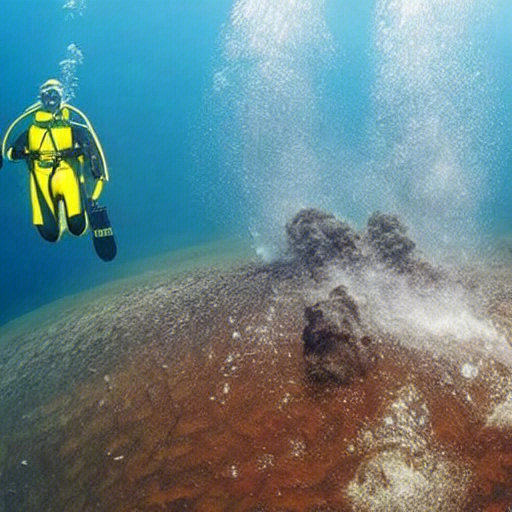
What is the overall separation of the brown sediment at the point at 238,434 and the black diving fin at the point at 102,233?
5.64ft

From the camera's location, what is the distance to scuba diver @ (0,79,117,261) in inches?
220

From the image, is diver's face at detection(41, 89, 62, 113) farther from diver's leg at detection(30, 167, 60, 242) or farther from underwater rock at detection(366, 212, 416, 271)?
underwater rock at detection(366, 212, 416, 271)

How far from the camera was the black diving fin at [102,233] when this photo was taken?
580 centimetres

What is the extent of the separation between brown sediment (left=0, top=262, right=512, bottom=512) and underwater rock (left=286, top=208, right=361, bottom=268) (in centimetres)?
233

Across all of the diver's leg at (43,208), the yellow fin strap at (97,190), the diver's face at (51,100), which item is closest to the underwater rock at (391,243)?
the yellow fin strap at (97,190)

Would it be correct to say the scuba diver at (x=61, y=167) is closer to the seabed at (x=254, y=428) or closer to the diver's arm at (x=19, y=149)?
the diver's arm at (x=19, y=149)

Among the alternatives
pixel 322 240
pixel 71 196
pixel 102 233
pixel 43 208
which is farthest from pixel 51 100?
pixel 322 240

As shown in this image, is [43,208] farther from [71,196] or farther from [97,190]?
[97,190]

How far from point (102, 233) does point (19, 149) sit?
65.2 inches

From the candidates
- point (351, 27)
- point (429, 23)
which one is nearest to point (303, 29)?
point (429, 23)

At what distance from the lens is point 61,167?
5.77m

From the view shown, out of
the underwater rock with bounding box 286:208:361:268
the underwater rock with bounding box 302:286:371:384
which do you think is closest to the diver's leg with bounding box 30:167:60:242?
the underwater rock with bounding box 302:286:371:384

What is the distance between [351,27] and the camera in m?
47.1

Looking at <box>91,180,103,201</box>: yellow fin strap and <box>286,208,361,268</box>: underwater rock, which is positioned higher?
<box>91,180,103,201</box>: yellow fin strap
